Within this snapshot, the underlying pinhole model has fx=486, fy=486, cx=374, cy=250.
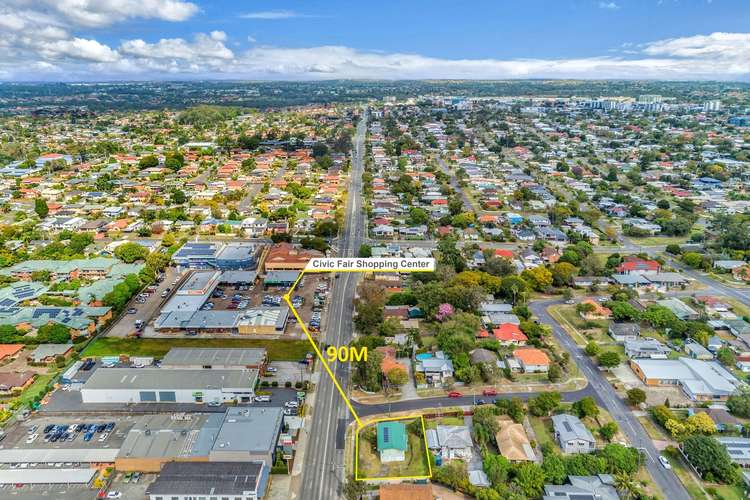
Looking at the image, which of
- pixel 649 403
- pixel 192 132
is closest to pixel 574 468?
pixel 649 403

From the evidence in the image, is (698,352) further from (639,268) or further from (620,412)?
(639,268)

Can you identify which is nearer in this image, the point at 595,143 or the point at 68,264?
the point at 68,264

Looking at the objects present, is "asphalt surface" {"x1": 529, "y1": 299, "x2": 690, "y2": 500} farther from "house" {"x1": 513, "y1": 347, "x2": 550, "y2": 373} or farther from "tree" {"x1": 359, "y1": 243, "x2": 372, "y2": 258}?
"tree" {"x1": 359, "y1": 243, "x2": 372, "y2": 258}

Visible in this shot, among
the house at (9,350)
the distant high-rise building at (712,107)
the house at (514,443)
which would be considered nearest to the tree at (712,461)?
the house at (514,443)

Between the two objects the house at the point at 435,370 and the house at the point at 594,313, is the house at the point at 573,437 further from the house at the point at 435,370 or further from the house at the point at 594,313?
the house at the point at 594,313

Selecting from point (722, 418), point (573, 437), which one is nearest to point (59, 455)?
point (573, 437)

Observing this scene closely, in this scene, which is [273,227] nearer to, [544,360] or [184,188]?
[184,188]
